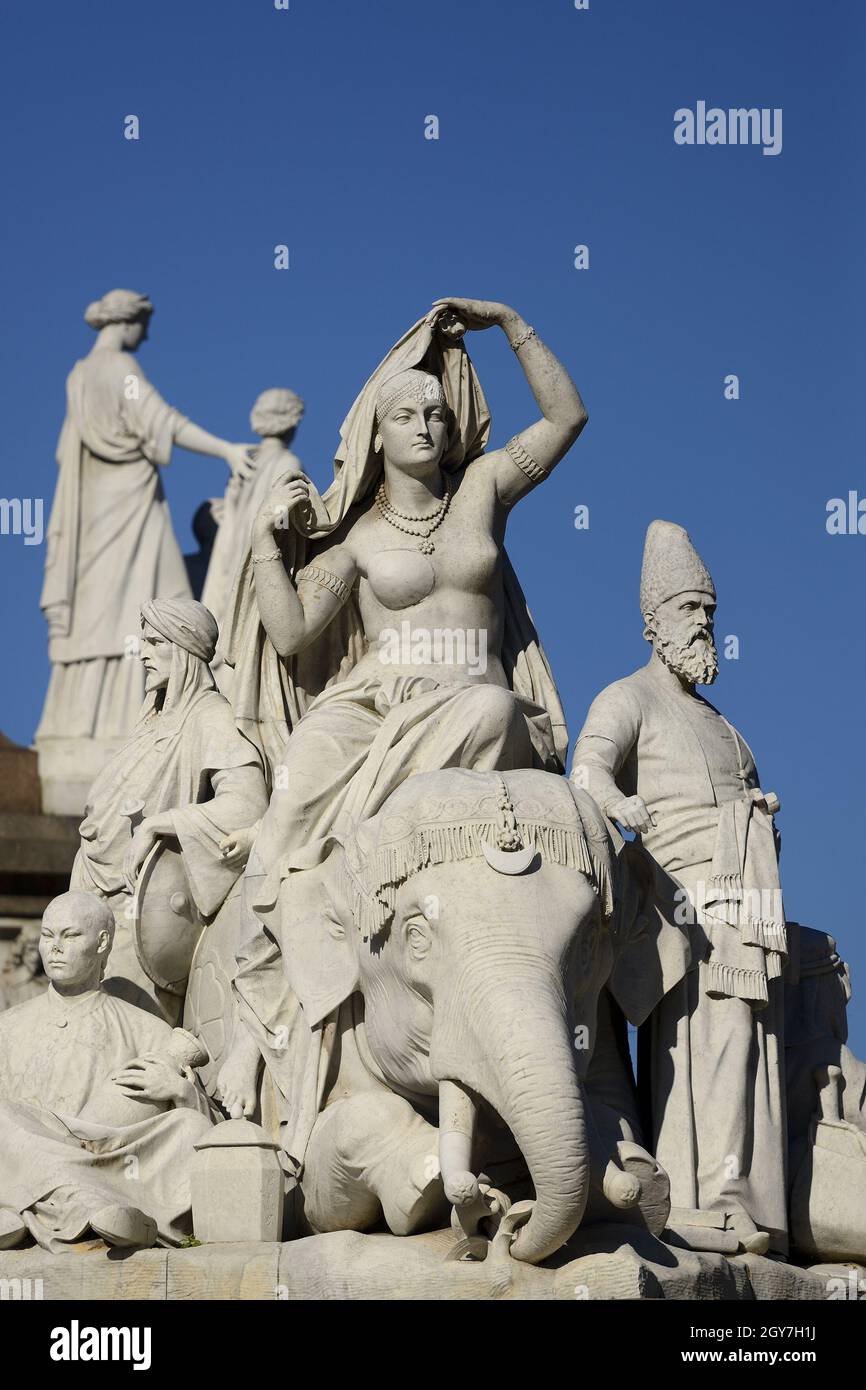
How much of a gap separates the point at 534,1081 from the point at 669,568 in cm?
371

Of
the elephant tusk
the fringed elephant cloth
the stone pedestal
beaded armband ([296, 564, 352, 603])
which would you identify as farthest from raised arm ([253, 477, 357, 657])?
the elephant tusk

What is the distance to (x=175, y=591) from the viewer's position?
90.0ft

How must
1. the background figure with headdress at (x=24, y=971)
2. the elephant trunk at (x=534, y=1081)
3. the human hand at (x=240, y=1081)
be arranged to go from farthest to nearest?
1. the background figure with headdress at (x=24, y=971)
2. the human hand at (x=240, y=1081)
3. the elephant trunk at (x=534, y=1081)

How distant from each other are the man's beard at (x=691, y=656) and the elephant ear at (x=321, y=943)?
218cm

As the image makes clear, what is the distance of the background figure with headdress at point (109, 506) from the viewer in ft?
87.7

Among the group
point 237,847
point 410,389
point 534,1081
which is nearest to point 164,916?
point 237,847

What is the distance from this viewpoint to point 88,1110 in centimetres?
1231

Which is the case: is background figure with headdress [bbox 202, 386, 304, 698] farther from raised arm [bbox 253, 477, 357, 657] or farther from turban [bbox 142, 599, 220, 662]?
raised arm [bbox 253, 477, 357, 657]

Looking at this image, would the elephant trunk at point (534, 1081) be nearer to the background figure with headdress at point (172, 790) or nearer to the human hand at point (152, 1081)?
the human hand at point (152, 1081)

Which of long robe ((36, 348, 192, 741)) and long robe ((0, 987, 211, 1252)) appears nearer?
long robe ((0, 987, 211, 1252))

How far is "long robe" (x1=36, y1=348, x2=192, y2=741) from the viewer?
2683 centimetres

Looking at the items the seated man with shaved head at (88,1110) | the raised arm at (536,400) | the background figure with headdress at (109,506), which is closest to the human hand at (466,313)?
the raised arm at (536,400)

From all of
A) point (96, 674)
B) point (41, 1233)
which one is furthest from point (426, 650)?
point (96, 674)
